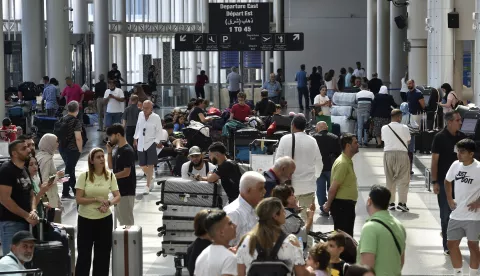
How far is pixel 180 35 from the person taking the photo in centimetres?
3650

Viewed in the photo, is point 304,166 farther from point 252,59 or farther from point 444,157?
point 252,59

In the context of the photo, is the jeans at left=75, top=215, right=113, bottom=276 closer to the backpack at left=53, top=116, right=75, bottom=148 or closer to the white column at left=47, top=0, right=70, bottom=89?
the backpack at left=53, top=116, right=75, bottom=148

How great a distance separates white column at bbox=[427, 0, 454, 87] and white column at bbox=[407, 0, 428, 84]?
16.6 feet

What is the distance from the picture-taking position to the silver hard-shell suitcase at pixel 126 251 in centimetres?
1185

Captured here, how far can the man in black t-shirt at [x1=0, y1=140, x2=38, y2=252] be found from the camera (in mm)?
11031

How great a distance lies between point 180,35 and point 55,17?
4342 millimetres

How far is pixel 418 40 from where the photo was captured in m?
35.7

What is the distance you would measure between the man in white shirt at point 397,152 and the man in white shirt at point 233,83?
21.1m

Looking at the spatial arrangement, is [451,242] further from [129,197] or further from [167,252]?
[129,197]

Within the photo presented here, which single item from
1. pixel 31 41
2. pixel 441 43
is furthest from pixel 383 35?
pixel 441 43

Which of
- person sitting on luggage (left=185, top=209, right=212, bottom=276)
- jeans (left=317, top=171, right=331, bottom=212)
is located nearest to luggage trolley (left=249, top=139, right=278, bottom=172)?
jeans (left=317, top=171, right=331, bottom=212)

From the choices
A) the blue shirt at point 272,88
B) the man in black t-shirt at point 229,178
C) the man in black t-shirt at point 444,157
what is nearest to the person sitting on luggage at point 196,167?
the man in black t-shirt at point 229,178

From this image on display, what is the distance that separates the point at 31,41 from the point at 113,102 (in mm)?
16854

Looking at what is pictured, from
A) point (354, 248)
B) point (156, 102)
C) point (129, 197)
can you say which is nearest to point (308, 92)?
point (156, 102)
